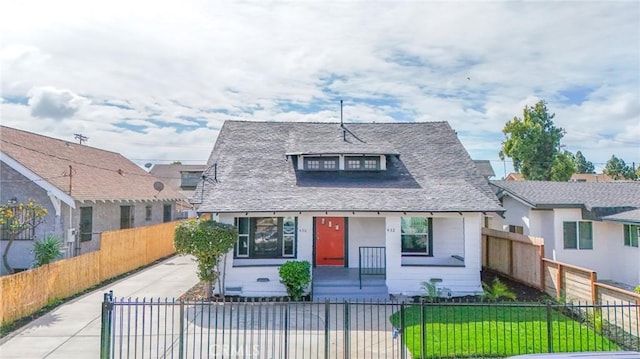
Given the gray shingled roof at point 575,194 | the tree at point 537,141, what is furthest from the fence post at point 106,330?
the tree at point 537,141

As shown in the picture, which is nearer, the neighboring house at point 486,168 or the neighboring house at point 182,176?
the neighboring house at point 182,176

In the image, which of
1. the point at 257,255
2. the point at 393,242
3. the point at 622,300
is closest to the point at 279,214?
the point at 257,255

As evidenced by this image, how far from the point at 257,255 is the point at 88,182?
9897 millimetres

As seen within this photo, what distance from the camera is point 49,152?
18.5m

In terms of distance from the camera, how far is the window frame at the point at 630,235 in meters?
13.7

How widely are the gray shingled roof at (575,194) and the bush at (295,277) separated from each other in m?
9.07

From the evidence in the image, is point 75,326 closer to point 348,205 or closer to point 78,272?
point 78,272

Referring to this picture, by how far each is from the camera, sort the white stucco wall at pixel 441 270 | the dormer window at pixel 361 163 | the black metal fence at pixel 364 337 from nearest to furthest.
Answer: the black metal fence at pixel 364 337 → the white stucco wall at pixel 441 270 → the dormer window at pixel 361 163

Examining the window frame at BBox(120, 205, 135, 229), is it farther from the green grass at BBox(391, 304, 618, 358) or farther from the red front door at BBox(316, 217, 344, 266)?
the green grass at BBox(391, 304, 618, 358)

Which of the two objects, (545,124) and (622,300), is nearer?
(622,300)

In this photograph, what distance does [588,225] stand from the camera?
597 inches

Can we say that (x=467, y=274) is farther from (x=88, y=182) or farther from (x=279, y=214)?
(x=88, y=182)

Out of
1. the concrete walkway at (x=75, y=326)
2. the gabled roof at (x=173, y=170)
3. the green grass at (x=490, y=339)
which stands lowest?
the concrete walkway at (x=75, y=326)

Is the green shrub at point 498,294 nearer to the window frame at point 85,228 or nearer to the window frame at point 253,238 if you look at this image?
the window frame at point 253,238
